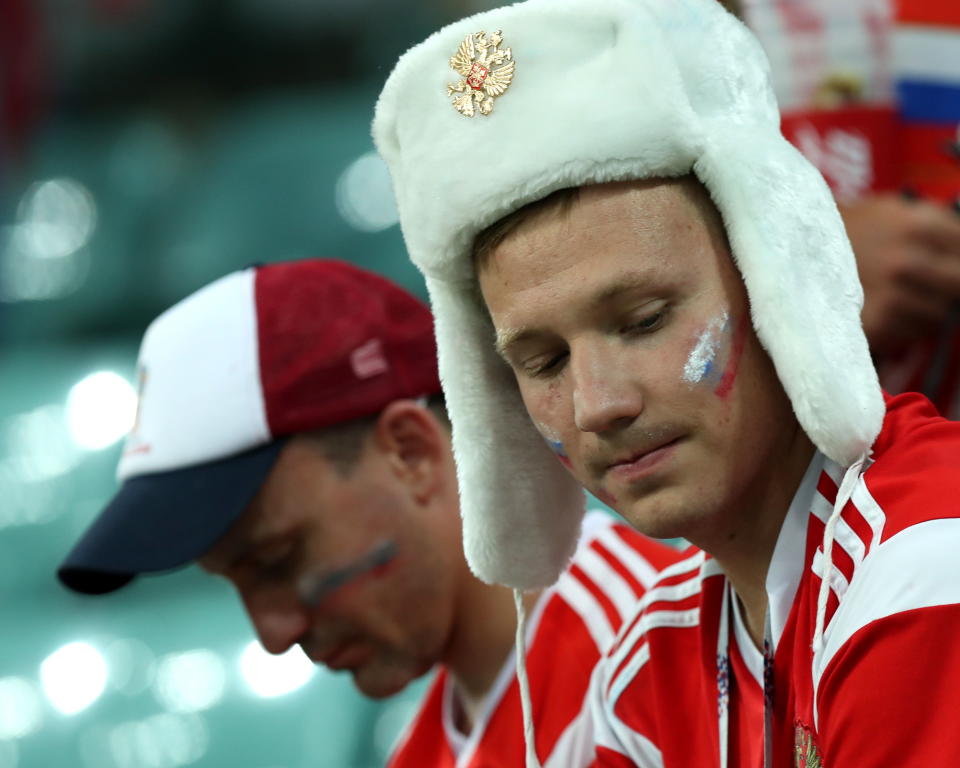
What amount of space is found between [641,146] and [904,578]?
36 cm

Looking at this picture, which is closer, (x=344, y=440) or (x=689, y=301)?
(x=689, y=301)

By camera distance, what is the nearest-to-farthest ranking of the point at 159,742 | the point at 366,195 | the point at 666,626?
the point at 666,626 < the point at 159,742 < the point at 366,195

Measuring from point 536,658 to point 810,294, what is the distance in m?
0.70

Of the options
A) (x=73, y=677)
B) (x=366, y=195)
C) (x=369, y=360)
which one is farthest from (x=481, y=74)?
(x=366, y=195)

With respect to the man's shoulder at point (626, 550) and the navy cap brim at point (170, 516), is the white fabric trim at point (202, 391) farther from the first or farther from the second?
the man's shoulder at point (626, 550)

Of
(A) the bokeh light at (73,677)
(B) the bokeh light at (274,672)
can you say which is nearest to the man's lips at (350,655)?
(B) the bokeh light at (274,672)

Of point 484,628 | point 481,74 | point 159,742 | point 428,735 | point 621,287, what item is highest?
point 481,74

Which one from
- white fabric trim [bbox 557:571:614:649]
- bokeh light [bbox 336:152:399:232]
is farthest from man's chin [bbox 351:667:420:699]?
bokeh light [bbox 336:152:399:232]

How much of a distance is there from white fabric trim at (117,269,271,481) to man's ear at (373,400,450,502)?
0.14m

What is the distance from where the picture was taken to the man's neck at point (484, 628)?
5.49 feet

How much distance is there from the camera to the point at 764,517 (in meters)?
1.11

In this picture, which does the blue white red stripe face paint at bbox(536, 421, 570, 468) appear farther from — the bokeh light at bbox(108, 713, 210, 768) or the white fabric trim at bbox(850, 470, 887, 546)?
the bokeh light at bbox(108, 713, 210, 768)

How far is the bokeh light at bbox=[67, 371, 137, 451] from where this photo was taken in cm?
304

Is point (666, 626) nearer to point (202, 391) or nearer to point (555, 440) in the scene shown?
point (555, 440)
